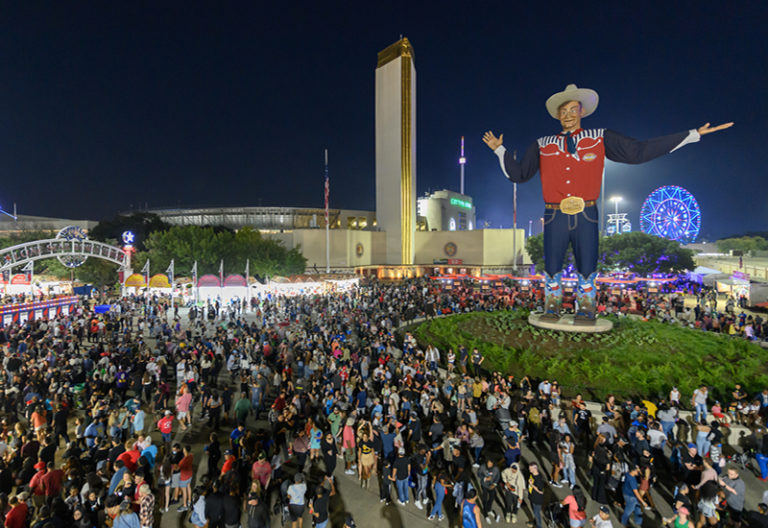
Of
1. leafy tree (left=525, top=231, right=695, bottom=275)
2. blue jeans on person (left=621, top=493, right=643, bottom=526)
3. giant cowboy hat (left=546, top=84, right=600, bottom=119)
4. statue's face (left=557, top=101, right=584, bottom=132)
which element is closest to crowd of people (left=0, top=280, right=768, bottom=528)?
blue jeans on person (left=621, top=493, right=643, bottom=526)

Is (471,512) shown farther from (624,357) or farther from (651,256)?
(651,256)

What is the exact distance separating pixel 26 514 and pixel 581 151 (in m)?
16.2

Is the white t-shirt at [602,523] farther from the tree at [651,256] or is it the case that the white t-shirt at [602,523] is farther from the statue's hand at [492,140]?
the tree at [651,256]

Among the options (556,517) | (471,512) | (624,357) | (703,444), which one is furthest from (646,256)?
(471,512)

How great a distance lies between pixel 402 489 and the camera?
23.2ft

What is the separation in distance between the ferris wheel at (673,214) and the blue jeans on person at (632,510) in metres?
49.3

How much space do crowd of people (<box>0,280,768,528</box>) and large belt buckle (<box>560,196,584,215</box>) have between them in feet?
20.4

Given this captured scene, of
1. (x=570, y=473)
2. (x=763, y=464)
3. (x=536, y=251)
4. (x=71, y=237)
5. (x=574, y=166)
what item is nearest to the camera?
(x=570, y=473)

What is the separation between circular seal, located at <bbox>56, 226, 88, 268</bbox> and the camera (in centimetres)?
2711

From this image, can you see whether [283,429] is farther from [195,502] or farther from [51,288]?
[51,288]

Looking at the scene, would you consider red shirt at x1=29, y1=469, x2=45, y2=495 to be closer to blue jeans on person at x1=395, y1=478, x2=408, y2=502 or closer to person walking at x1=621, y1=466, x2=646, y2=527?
blue jeans on person at x1=395, y1=478, x2=408, y2=502

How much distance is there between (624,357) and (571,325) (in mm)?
2343

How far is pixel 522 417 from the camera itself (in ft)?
30.9

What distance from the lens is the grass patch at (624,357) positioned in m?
11.0
